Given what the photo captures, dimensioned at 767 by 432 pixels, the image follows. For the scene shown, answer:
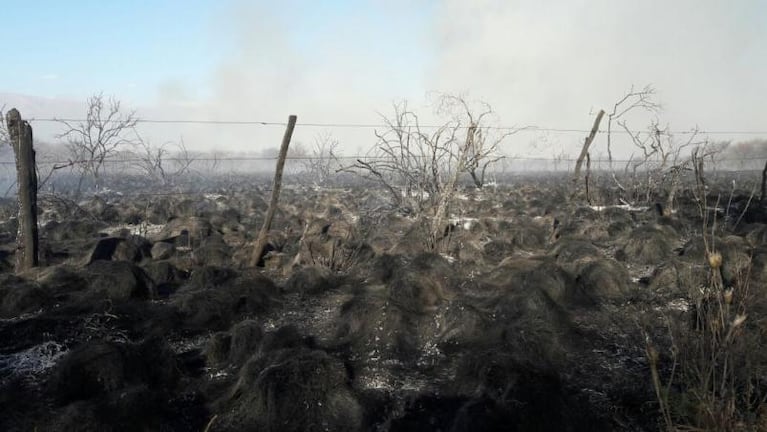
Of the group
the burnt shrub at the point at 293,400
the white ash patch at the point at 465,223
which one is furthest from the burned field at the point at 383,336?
the white ash patch at the point at 465,223

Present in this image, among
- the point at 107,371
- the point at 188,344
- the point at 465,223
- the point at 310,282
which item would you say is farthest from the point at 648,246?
the point at 107,371

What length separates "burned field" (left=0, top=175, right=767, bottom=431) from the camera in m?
3.77

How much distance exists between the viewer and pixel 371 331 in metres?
5.67

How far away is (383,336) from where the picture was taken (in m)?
5.58

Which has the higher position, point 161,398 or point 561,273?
point 561,273

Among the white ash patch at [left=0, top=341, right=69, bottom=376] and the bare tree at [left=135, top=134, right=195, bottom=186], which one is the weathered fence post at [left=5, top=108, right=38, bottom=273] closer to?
the white ash patch at [left=0, top=341, right=69, bottom=376]

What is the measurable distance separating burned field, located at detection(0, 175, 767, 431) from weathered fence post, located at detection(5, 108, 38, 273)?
21.6 inches

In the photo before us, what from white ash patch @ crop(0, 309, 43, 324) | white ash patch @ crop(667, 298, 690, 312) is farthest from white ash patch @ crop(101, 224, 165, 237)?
white ash patch @ crop(667, 298, 690, 312)

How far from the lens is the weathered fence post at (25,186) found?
7.61 meters

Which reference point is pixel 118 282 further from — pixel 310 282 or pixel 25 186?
pixel 310 282

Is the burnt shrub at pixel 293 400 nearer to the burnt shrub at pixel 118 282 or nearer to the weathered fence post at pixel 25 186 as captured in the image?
the burnt shrub at pixel 118 282

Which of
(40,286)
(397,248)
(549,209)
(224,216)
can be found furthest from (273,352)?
(549,209)

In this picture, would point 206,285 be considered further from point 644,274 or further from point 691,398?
point 644,274

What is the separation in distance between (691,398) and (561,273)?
3812mm
